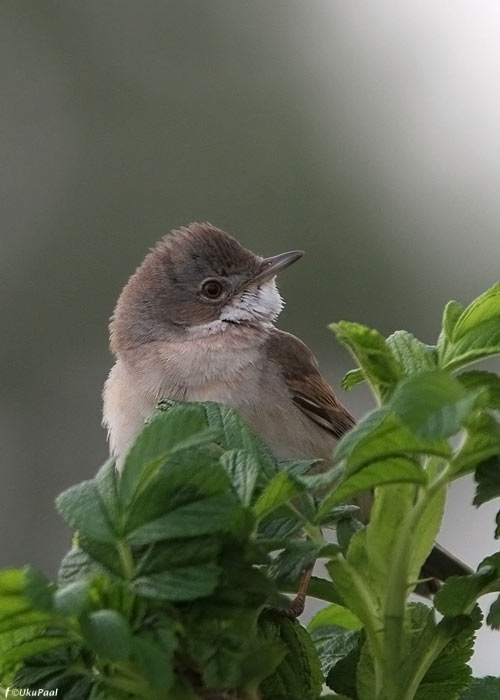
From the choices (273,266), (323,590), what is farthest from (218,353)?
(323,590)

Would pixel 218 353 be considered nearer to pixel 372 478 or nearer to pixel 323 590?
pixel 323 590

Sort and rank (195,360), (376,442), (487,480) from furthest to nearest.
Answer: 1. (195,360)
2. (487,480)
3. (376,442)

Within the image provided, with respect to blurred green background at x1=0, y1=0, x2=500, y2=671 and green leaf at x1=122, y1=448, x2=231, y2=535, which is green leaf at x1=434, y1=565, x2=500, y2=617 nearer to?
green leaf at x1=122, y1=448, x2=231, y2=535

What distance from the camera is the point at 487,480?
148 cm

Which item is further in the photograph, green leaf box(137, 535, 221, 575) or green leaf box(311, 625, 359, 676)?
green leaf box(311, 625, 359, 676)

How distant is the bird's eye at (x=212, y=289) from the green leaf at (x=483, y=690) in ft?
11.4

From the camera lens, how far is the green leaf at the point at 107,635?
4.11ft

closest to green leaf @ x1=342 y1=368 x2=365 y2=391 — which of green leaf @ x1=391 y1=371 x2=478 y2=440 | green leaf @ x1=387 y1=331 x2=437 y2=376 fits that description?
green leaf @ x1=387 y1=331 x2=437 y2=376

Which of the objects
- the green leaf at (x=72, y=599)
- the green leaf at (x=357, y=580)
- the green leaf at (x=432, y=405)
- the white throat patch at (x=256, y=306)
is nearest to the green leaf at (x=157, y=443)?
the green leaf at (x=72, y=599)

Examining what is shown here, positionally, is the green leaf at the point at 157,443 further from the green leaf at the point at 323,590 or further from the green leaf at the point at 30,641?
the green leaf at the point at 323,590

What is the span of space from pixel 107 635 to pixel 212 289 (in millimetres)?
3938

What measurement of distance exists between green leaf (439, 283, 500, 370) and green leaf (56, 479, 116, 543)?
0.51m

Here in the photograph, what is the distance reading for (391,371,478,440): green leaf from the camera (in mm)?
1240

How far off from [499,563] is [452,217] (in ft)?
26.5
